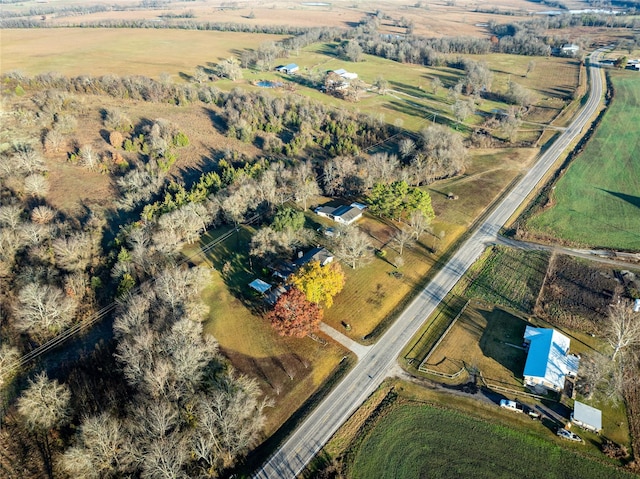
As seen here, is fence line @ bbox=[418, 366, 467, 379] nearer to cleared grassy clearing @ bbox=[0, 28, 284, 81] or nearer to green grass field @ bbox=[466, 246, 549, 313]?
green grass field @ bbox=[466, 246, 549, 313]

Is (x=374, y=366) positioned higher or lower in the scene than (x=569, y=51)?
lower

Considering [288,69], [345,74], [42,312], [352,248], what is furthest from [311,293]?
[288,69]

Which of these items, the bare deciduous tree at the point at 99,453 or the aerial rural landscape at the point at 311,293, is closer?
the bare deciduous tree at the point at 99,453

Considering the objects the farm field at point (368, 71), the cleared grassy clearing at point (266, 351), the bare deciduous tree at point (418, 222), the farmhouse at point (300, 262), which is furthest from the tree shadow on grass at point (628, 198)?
the cleared grassy clearing at point (266, 351)

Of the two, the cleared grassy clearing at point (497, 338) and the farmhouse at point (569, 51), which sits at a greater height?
the farmhouse at point (569, 51)

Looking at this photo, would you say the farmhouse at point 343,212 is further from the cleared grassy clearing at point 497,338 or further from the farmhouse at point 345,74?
the farmhouse at point 345,74

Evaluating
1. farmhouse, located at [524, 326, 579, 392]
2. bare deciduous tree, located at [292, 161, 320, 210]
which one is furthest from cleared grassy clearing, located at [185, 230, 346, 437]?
bare deciduous tree, located at [292, 161, 320, 210]

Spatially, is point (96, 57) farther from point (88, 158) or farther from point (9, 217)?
point (9, 217)
